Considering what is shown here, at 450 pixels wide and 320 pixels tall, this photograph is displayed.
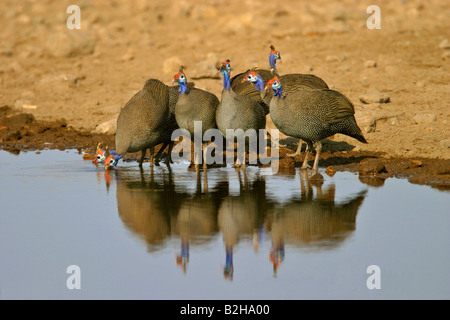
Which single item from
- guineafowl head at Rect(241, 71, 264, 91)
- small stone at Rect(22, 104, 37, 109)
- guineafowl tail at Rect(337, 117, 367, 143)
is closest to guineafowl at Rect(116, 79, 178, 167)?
guineafowl head at Rect(241, 71, 264, 91)

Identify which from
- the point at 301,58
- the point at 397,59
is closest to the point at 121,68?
the point at 301,58

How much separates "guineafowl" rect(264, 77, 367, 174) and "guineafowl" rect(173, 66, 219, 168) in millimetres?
862

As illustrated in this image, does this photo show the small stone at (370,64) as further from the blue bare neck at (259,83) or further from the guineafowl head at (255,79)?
the blue bare neck at (259,83)

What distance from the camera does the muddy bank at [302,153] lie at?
9.02 m

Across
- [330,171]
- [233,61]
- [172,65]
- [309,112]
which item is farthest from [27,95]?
[330,171]

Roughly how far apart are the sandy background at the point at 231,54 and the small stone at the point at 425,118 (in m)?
0.01

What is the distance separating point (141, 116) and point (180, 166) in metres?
0.94

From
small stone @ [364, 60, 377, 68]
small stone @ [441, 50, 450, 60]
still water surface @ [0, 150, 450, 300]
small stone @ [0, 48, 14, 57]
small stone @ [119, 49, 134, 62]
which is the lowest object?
still water surface @ [0, 150, 450, 300]

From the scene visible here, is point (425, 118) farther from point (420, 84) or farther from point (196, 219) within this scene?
point (196, 219)

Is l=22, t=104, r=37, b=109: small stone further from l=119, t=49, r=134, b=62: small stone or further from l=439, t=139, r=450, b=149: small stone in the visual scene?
l=439, t=139, r=450, b=149: small stone

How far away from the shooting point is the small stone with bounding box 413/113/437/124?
11.8m

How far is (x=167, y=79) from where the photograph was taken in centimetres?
1532

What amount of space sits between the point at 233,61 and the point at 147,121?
665cm

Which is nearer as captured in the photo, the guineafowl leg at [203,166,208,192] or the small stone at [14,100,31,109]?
the guineafowl leg at [203,166,208,192]
